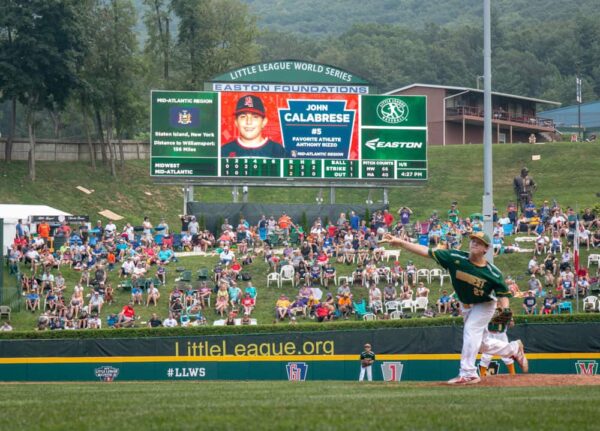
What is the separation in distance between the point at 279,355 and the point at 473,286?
14.4 metres

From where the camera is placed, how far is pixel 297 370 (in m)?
27.4

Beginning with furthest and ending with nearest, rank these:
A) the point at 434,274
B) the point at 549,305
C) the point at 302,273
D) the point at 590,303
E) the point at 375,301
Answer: the point at 302,273, the point at 434,274, the point at 375,301, the point at 590,303, the point at 549,305

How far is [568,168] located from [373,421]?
56703mm

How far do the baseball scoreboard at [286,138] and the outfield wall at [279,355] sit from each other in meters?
15.1

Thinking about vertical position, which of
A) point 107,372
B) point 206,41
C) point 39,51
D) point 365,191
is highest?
point 206,41

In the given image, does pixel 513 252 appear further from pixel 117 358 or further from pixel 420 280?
pixel 117 358

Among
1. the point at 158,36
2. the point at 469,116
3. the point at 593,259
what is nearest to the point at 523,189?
the point at 593,259

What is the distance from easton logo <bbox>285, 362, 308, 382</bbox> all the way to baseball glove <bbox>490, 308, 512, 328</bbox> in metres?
12.6

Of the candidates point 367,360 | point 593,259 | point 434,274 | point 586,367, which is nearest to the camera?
point 367,360

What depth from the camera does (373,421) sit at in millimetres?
9156

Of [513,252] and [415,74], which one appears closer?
[513,252]

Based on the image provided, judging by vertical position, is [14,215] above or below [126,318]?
above

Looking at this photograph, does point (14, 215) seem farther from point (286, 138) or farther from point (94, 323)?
point (286, 138)

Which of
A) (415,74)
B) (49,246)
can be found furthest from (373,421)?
(415,74)
